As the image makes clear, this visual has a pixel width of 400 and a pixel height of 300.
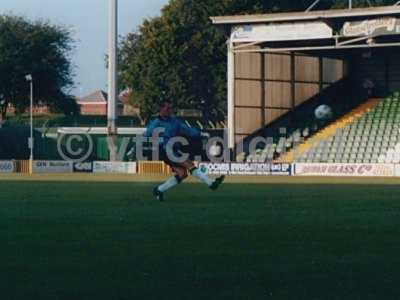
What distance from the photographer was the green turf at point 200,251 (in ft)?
32.2

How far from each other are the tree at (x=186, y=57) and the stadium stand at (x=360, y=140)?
28578 mm

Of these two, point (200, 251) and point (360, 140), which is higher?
point (360, 140)

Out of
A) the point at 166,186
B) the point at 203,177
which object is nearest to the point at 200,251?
the point at 166,186

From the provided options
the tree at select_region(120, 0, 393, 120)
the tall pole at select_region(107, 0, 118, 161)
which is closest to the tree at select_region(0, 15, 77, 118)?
the tree at select_region(120, 0, 393, 120)

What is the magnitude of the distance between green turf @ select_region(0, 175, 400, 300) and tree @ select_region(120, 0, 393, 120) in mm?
66913

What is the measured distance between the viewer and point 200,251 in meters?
12.7

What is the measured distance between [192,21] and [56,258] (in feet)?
255

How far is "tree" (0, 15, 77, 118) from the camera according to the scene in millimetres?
93812

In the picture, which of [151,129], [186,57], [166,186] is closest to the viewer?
[166,186]

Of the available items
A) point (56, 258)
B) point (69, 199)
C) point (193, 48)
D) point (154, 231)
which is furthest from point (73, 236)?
point (193, 48)

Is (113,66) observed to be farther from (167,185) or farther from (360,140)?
(167,185)

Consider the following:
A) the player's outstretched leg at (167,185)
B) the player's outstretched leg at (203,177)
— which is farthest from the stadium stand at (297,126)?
the player's outstretched leg at (167,185)

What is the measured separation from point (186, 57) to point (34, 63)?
1435 centimetres

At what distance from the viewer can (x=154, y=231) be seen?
50.1 feet
